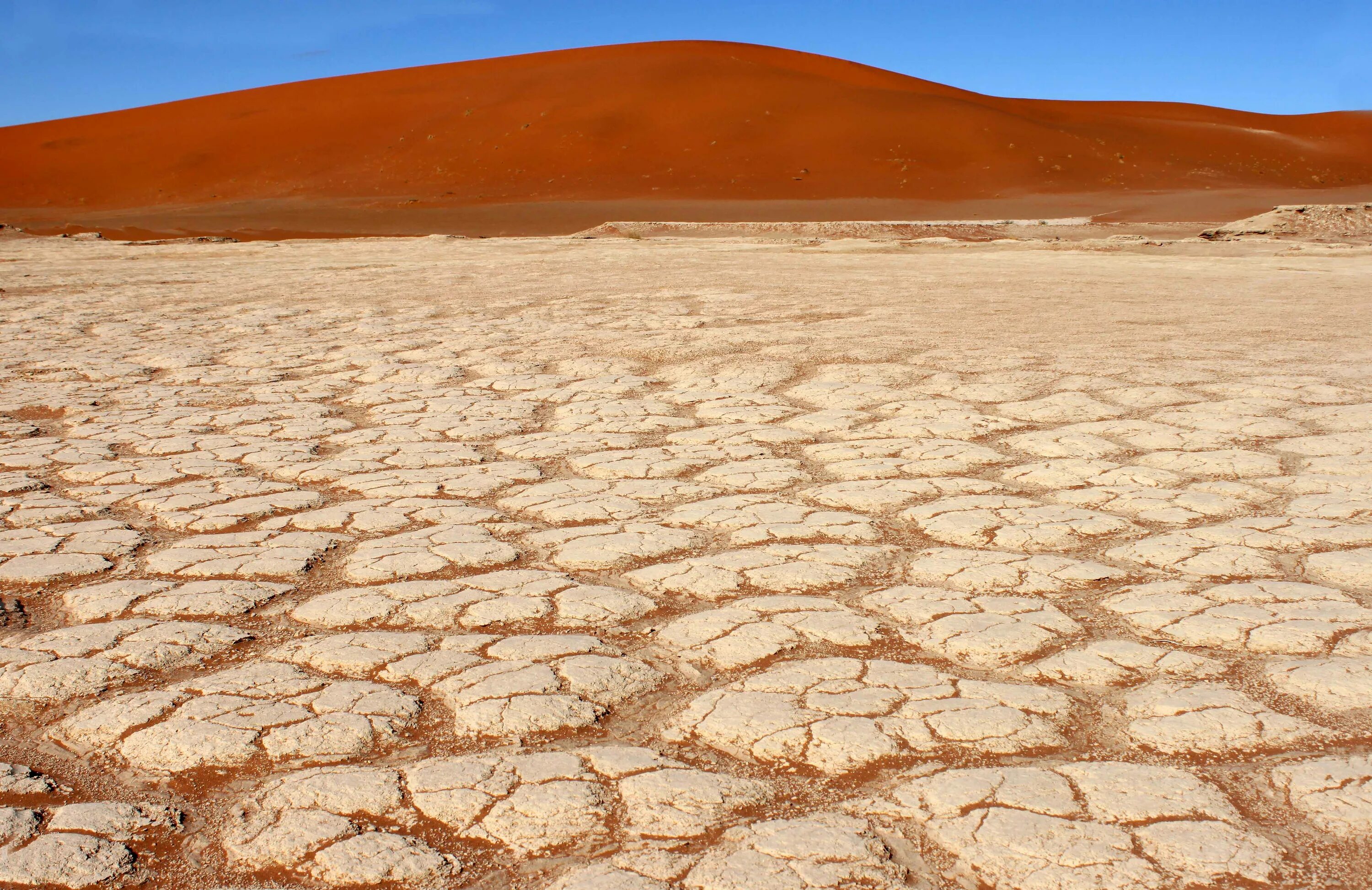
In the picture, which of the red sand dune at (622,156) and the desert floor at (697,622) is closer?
the desert floor at (697,622)

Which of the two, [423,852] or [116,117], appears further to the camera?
[116,117]

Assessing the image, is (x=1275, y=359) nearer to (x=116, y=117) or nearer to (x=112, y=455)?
(x=112, y=455)

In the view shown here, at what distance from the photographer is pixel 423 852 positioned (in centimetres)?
117

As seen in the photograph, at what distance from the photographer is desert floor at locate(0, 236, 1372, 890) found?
1188mm

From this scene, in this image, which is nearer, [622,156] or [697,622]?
[697,622]

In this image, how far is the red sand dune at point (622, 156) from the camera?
2083 centimetres

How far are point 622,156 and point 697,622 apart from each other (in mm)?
26147


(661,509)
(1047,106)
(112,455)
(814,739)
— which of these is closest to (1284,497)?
(661,509)

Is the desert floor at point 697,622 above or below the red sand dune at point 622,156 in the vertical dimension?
below

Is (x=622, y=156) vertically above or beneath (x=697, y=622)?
above

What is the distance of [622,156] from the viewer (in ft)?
87.8

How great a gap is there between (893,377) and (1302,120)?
46.6m

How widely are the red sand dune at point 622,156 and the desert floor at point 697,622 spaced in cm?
1415

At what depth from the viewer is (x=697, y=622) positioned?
1759 mm
